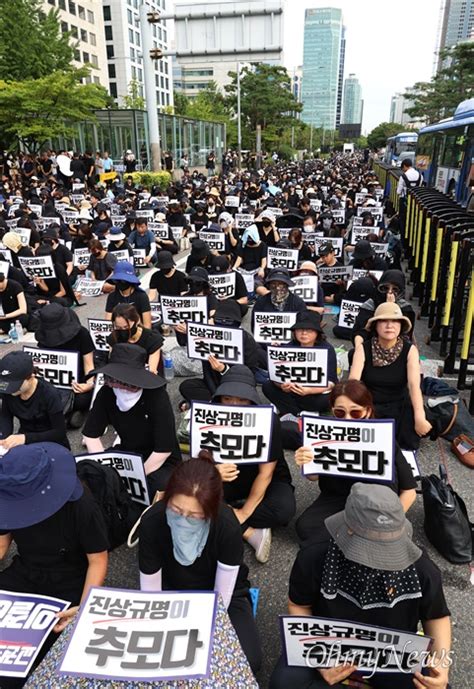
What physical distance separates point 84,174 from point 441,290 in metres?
17.3

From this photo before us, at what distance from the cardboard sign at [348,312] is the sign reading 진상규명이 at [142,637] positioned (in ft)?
19.5

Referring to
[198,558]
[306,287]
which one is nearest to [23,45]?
[306,287]

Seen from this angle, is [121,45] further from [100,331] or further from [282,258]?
[100,331]

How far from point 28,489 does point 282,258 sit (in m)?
7.77

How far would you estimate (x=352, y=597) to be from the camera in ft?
8.13

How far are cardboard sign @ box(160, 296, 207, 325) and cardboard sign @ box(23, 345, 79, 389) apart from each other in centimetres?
174

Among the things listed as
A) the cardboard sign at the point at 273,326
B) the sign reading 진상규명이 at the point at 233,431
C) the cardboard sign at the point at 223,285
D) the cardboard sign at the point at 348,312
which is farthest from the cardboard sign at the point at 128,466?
the cardboard sign at the point at 348,312

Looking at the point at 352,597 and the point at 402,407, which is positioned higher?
the point at 352,597

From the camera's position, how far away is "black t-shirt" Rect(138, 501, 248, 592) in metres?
2.83

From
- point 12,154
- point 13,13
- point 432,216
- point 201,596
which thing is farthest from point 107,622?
point 13,13

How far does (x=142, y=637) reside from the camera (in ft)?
7.43

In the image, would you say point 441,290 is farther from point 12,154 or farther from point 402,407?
point 12,154

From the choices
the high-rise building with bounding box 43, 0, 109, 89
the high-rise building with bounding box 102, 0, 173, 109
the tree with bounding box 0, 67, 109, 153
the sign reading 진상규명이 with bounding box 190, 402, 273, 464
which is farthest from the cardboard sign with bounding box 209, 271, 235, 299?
the high-rise building with bounding box 102, 0, 173, 109

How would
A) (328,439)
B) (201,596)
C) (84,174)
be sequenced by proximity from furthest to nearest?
(84,174), (328,439), (201,596)
